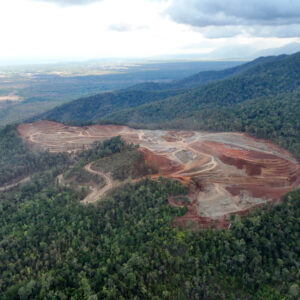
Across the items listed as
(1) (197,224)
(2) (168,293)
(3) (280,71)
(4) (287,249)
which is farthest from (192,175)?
(3) (280,71)

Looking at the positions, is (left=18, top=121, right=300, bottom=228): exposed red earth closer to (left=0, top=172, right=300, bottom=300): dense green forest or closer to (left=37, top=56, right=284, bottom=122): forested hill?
(left=0, top=172, right=300, bottom=300): dense green forest

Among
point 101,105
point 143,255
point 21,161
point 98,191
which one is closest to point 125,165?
point 98,191

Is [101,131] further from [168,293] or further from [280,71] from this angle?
[280,71]

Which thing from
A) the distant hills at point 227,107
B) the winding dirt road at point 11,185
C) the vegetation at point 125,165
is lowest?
the winding dirt road at point 11,185

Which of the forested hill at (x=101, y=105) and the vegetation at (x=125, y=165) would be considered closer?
the vegetation at (x=125, y=165)

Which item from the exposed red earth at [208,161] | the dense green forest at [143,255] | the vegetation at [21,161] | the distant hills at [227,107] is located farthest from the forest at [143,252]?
the distant hills at [227,107]

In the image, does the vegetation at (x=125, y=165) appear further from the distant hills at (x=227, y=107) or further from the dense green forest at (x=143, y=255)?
the distant hills at (x=227, y=107)
